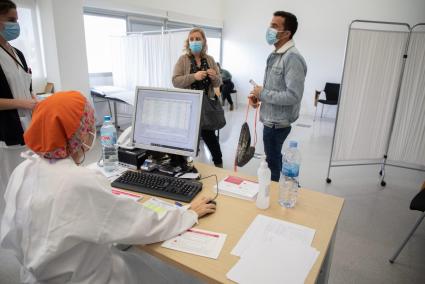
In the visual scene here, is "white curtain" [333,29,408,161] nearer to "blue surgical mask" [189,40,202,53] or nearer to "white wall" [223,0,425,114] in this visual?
"blue surgical mask" [189,40,202,53]

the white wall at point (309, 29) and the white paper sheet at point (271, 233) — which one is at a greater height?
the white wall at point (309, 29)

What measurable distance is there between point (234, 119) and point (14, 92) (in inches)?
180

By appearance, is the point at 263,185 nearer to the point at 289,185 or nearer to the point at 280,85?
the point at 289,185

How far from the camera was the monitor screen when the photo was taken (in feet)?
4.78

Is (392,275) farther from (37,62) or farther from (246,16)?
(246,16)

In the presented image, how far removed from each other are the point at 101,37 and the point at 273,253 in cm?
515

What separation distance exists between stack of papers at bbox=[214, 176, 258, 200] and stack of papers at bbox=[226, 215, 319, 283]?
17 centimetres

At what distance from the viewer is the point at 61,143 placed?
845mm

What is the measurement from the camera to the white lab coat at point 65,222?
0.80 metres

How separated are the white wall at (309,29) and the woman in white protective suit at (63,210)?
20.3 feet

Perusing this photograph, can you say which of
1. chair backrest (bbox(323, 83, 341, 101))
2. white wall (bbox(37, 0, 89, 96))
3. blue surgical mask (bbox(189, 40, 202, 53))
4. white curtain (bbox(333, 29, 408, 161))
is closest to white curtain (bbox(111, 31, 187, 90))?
white wall (bbox(37, 0, 89, 96))

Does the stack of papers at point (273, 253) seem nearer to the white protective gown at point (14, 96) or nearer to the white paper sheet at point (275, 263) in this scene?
the white paper sheet at point (275, 263)

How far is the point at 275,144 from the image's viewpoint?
2.32 meters

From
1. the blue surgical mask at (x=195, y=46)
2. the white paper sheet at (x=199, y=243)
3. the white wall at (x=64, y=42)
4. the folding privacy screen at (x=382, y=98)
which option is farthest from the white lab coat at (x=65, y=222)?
the white wall at (x=64, y=42)
